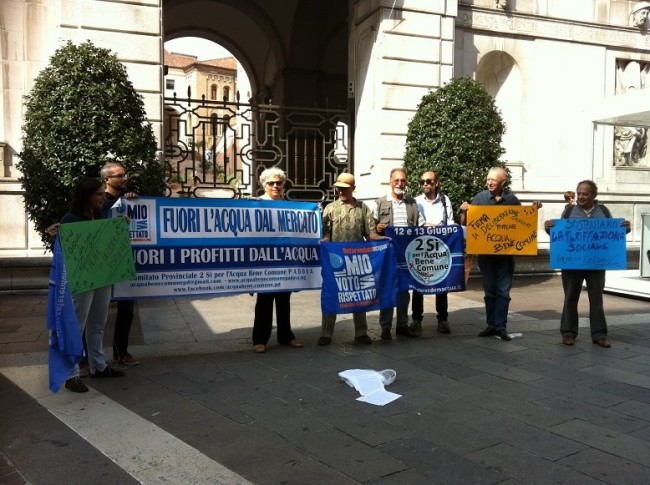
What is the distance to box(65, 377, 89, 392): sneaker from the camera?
15.6 ft

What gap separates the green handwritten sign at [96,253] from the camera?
4754mm

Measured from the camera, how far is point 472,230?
6.93m

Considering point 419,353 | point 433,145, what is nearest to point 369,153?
point 433,145

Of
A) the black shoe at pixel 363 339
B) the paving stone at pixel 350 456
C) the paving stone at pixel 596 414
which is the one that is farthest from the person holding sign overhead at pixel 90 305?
the paving stone at pixel 596 414

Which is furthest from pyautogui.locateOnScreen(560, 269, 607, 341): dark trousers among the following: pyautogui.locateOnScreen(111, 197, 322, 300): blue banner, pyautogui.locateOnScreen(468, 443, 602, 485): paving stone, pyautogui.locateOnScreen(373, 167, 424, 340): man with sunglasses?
pyautogui.locateOnScreen(468, 443, 602, 485): paving stone

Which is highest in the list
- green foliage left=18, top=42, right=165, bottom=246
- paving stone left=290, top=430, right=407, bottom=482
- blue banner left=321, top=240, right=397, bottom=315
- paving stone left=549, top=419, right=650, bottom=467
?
green foliage left=18, top=42, right=165, bottom=246

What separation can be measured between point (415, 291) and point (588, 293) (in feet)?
6.38

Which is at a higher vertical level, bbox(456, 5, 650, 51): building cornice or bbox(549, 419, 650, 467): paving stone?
bbox(456, 5, 650, 51): building cornice

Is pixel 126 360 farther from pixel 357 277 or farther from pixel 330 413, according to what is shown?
pixel 357 277

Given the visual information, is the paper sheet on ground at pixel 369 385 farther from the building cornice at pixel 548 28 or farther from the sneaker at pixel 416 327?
the building cornice at pixel 548 28

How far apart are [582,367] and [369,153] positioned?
23.8ft

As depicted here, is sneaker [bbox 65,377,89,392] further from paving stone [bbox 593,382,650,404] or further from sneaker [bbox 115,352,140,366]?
paving stone [bbox 593,382,650,404]

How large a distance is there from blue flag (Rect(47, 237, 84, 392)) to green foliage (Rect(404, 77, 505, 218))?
276 inches

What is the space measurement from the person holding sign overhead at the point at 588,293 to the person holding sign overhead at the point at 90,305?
15.9 ft
